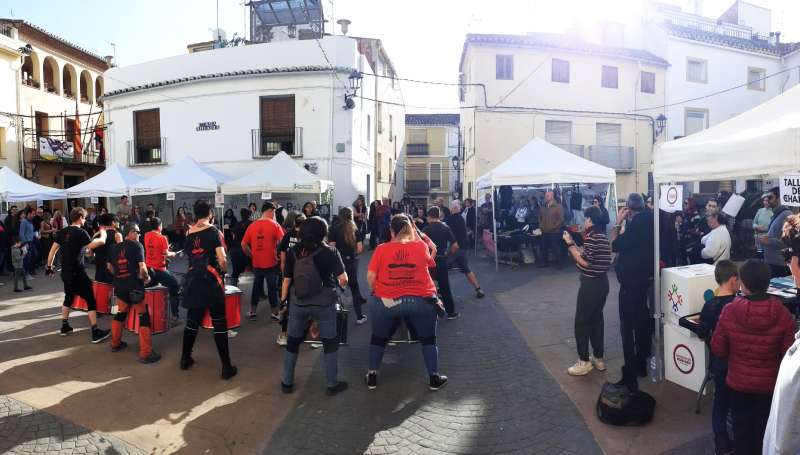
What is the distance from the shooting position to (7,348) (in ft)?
19.5

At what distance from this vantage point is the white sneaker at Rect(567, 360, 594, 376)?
482cm

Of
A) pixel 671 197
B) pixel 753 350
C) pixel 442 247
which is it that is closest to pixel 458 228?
pixel 442 247

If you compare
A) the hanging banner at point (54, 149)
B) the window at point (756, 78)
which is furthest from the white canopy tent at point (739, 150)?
the window at point (756, 78)

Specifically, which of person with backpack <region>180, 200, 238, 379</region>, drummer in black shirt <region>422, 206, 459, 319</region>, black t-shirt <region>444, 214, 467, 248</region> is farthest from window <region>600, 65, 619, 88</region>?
person with backpack <region>180, 200, 238, 379</region>

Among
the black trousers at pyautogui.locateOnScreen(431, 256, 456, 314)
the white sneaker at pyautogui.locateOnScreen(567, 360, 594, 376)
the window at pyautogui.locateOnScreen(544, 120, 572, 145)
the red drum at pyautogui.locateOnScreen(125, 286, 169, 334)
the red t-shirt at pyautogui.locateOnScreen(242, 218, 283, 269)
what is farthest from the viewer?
the window at pyautogui.locateOnScreen(544, 120, 572, 145)

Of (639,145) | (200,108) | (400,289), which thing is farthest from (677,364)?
(639,145)

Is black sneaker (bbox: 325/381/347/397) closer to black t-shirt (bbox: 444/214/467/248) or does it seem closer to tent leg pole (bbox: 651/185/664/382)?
tent leg pole (bbox: 651/185/664/382)

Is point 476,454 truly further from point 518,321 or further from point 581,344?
point 518,321

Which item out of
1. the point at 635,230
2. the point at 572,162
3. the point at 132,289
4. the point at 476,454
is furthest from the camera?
the point at 572,162

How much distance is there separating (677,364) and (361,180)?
15.7 m

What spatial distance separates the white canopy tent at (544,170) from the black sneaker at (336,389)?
7.06m

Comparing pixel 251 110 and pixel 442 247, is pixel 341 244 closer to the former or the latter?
pixel 442 247

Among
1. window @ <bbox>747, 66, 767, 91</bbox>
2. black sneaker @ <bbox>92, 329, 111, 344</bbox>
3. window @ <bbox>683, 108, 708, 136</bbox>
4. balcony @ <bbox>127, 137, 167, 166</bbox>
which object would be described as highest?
window @ <bbox>747, 66, 767, 91</bbox>

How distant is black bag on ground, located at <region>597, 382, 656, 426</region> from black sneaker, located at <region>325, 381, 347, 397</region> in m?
2.16
